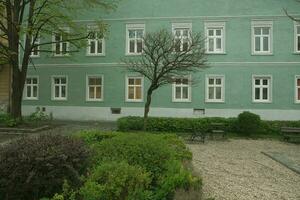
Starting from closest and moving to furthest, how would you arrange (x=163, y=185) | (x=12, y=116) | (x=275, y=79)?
(x=163, y=185) → (x=12, y=116) → (x=275, y=79)

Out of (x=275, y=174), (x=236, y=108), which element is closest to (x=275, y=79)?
(x=236, y=108)

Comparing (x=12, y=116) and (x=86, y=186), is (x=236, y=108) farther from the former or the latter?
(x=86, y=186)

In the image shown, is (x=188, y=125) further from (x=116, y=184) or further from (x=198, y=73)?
(x=116, y=184)

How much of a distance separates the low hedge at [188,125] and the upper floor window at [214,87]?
470 centimetres

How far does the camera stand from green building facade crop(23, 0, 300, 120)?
2725 cm

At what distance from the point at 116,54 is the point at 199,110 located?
762cm

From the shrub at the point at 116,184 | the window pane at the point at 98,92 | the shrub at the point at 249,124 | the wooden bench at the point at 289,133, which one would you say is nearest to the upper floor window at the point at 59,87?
the window pane at the point at 98,92

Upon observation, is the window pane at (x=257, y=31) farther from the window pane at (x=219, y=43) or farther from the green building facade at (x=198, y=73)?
the window pane at (x=219, y=43)

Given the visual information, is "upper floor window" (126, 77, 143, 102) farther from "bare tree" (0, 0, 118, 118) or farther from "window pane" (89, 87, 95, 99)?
"bare tree" (0, 0, 118, 118)

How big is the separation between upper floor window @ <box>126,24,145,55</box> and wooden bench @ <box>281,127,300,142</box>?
1261 cm

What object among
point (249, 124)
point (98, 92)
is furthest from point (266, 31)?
point (98, 92)

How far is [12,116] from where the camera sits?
22.3m

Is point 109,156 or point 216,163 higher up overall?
point 109,156

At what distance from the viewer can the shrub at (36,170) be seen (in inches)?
248
